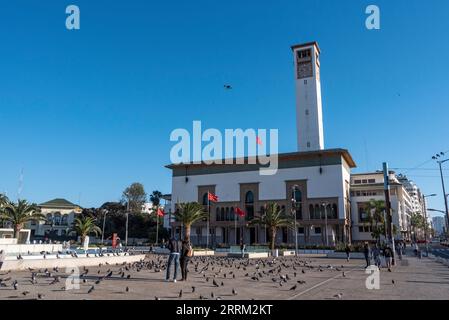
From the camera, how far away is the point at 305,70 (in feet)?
243

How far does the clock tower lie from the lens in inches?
2773

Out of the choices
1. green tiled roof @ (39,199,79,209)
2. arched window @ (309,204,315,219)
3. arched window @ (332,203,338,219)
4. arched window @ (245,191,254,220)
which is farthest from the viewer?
green tiled roof @ (39,199,79,209)

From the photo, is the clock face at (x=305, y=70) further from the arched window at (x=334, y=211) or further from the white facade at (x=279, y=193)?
the arched window at (x=334, y=211)

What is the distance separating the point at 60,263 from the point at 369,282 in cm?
1592

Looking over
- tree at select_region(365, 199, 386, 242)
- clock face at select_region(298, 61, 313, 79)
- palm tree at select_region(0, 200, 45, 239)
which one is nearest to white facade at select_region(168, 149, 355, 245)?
tree at select_region(365, 199, 386, 242)

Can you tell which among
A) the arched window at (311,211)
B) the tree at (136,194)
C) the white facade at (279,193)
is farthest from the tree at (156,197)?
the arched window at (311,211)

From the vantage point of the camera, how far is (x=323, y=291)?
38.0 ft

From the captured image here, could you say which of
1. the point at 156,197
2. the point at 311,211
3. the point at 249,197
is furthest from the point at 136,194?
the point at 311,211

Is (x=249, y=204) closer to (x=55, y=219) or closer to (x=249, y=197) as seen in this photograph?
(x=249, y=197)

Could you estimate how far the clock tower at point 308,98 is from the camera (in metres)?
70.4

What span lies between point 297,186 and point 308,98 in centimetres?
2015

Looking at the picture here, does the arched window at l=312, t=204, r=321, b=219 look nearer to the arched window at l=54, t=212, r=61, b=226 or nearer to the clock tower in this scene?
the clock tower

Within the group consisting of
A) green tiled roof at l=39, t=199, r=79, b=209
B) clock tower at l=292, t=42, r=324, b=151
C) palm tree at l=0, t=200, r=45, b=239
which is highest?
clock tower at l=292, t=42, r=324, b=151
